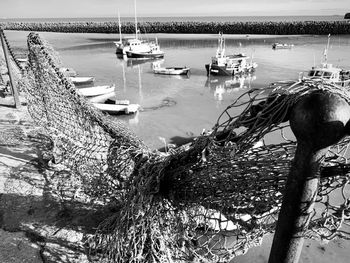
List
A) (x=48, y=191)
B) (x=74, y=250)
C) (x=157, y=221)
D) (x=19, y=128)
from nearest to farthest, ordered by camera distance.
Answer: (x=157, y=221) → (x=74, y=250) → (x=48, y=191) → (x=19, y=128)

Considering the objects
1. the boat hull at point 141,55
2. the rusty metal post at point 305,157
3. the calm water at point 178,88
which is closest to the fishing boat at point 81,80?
the calm water at point 178,88

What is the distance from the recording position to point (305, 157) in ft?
4.49

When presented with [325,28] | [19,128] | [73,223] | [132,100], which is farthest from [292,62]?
[325,28]

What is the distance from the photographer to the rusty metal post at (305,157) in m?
1.24

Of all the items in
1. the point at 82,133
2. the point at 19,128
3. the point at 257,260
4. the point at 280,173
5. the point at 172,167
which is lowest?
the point at 257,260

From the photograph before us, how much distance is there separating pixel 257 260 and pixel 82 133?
4.04 metres

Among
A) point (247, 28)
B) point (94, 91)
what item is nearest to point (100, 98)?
point (94, 91)

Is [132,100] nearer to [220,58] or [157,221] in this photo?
[220,58]

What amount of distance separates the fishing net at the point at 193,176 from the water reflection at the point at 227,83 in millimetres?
15188

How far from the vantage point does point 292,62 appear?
32.9m

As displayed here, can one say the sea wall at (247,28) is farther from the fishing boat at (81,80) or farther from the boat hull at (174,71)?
the fishing boat at (81,80)

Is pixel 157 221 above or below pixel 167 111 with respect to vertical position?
above

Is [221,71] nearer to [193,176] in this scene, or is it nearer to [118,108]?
[118,108]

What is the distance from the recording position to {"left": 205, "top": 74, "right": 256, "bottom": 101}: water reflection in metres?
21.4
